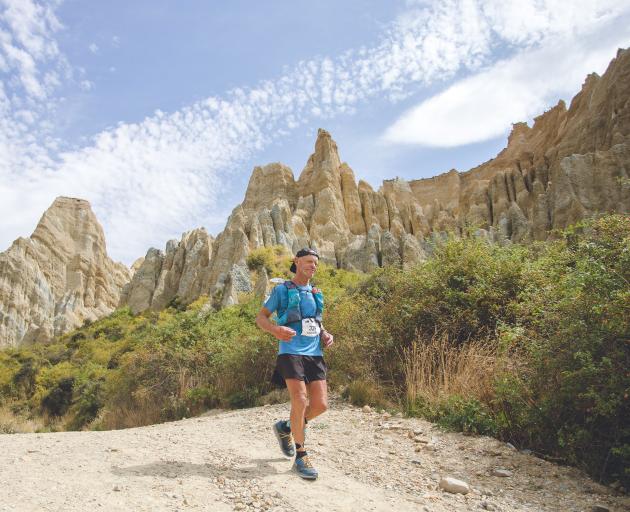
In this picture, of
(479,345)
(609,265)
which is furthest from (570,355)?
→ (479,345)

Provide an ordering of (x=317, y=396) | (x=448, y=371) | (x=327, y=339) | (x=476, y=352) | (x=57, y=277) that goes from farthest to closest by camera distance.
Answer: (x=57, y=277) < (x=476, y=352) < (x=448, y=371) < (x=327, y=339) < (x=317, y=396)

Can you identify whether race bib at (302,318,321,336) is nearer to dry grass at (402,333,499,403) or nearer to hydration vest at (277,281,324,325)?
hydration vest at (277,281,324,325)

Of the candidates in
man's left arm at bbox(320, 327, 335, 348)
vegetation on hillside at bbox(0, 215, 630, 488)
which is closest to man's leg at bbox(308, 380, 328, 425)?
man's left arm at bbox(320, 327, 335, 348)

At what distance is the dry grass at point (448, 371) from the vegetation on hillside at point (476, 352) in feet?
0.07

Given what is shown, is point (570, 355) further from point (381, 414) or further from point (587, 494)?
point (381, 414)

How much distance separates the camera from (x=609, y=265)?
469 centimetres

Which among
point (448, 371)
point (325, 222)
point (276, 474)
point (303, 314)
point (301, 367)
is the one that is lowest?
point (276, 474)

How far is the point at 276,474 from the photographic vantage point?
13.3 ft

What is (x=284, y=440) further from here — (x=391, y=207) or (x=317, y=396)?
(x=391, y=207)

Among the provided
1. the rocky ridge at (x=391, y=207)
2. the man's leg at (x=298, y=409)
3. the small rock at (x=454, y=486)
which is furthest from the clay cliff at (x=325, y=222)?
the small rock at (x=454, y=486)

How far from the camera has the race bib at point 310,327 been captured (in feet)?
14.1

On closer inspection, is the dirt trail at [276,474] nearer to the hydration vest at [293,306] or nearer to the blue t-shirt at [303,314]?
the blue t-shirt at [303,314]

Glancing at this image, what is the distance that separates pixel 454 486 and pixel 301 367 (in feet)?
5.31

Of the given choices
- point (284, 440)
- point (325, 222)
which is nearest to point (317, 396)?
point (284, 440)
